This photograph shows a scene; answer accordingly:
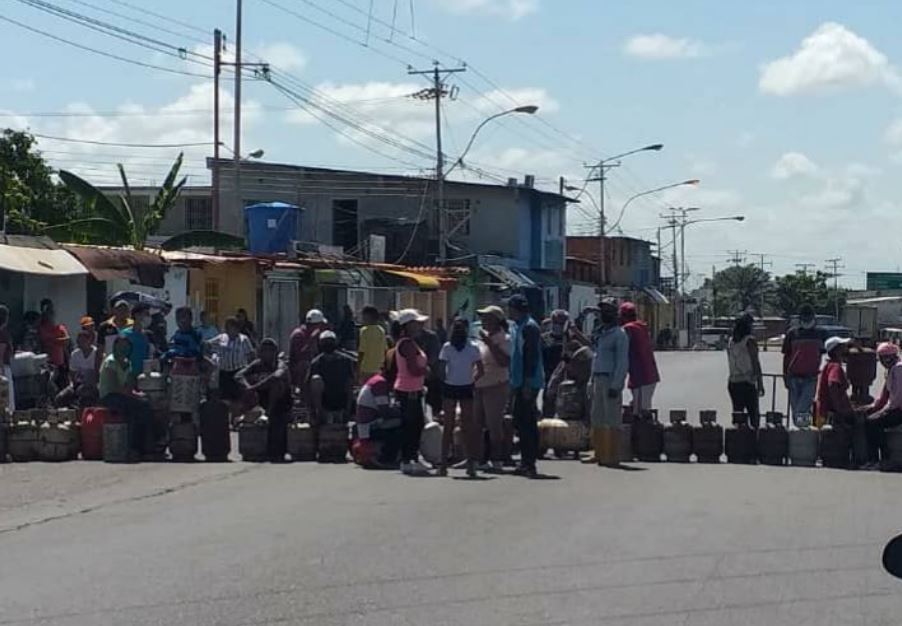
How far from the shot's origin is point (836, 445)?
1664 cm

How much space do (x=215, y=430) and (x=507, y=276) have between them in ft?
142

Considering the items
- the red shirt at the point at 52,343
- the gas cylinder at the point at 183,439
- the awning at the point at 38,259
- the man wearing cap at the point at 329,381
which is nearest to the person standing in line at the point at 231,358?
the red shirt at the point at 52,343

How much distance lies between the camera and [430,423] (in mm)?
17031

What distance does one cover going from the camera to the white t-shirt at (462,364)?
15.8m

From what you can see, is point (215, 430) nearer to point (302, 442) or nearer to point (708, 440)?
point (302, 442)

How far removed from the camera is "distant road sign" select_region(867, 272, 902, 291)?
4990 inches

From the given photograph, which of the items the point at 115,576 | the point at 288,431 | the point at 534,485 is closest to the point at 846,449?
the point at 534,485

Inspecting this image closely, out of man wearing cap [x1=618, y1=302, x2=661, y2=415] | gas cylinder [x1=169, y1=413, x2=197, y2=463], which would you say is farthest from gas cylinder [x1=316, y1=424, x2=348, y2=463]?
man wearing cap [x1=618, y1=302, x2=661, y2=415]

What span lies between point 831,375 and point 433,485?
493 cm

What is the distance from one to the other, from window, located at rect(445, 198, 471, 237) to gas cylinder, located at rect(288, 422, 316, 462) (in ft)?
155

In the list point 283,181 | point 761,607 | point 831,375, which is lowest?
point 761,607

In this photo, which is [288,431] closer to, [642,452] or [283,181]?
[642,452]

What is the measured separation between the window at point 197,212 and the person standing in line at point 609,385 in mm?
43995

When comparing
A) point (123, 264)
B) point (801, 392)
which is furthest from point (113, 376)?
point (123, 264)
